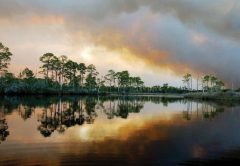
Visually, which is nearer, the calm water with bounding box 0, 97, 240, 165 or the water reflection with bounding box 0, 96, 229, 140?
the calm water with bounding box 0, 97, 240, 165

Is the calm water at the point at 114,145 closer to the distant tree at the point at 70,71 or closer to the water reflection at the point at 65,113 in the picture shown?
the water reflection at the point at 65,113

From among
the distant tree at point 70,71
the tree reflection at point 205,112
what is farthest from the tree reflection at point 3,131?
the distant tree at point 70,71

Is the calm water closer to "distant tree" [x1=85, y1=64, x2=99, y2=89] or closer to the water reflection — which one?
the water reflection

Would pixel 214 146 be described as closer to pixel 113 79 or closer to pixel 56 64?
pixel 56 64

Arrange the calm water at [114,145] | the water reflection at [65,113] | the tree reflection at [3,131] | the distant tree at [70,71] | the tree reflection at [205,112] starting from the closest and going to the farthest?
the calm water at [114,145]
the tree reflection at [3,131]
the water reflection at [65,113]
the tree reflection at [205,112]
the distant tree at [70,71]

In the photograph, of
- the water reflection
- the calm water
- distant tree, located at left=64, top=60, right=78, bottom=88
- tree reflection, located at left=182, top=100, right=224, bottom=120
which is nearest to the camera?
the calm water

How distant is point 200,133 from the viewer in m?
26.0

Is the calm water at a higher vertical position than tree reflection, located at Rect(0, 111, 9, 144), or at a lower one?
lower

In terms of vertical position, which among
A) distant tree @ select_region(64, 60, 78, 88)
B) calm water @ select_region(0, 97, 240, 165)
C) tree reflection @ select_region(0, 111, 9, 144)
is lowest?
calm water @ select_region(0, 97, 240, 165)

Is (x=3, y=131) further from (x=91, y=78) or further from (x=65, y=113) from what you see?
(x=91, y=78)

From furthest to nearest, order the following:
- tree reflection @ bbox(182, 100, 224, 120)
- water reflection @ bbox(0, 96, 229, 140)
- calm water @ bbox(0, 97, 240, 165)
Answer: tree reflection @ bbox(182, 100, 224, 120)
water reflection @ bbox(0, 96, 229, 140)
calm water @ bbox(0, 97, 240, 165)

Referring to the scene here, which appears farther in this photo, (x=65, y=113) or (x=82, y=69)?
(x=82, y=69)

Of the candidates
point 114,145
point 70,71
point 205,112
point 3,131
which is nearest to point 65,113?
point 3,131

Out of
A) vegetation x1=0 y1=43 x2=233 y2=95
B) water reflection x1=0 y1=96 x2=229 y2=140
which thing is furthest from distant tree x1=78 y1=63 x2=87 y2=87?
water reflection x1=0 y1=96 x2=229 y2=140
